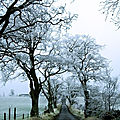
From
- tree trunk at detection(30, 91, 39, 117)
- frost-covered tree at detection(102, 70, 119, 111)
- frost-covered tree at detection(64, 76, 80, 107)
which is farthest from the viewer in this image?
frost-covered tree at detection(64, 76, 80, 107)

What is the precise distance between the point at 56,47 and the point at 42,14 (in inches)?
341

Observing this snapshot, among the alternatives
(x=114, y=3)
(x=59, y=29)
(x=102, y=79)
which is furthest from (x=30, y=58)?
(x=114, y=3)

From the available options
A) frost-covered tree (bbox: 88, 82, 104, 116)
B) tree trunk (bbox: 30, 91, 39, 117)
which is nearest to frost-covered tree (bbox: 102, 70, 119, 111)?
frost-covered tree (bbox: 88, 82, 104, 116)

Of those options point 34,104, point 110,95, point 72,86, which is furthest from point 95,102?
point 72,86

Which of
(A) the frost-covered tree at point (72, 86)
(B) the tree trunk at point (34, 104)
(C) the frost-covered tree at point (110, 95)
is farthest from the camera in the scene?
(A) the frost-covered tree at point (72, 86)

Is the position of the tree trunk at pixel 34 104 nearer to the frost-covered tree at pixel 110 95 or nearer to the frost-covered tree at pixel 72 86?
the frost-covered tree at pixel 110 95

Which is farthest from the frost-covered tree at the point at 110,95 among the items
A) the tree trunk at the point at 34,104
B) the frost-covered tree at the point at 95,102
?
the tree trunk at the point at 34,104

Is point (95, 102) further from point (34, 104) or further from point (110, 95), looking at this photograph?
point (34, 104)

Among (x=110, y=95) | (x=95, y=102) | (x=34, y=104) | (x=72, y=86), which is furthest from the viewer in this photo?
(x=72, y=86)

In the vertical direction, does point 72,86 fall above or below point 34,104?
above

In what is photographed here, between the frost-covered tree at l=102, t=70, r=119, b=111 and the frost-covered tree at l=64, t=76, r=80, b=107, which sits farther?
the frost-covered tree at l=64, t=76, r=80, b=107

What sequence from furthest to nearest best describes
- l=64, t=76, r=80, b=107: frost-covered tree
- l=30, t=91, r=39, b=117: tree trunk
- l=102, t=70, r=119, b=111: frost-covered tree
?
l=64, t=76, r=80, b=107: frost-covered tree
l=102, t=70, r=119, b=111: frost-covered tree
l=30, t=91, r=39, b=117: tree trunk

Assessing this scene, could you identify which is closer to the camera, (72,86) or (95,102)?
(95,102)

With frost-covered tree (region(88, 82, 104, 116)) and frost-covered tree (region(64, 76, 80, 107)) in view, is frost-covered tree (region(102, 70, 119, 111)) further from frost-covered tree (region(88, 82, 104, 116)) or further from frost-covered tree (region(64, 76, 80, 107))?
frost-covered tree (region(64, 76, 80, 107))
